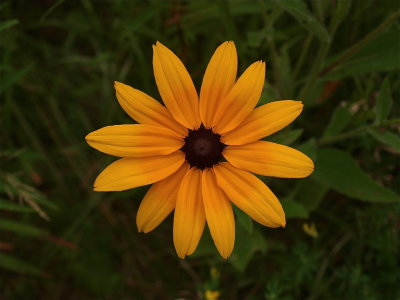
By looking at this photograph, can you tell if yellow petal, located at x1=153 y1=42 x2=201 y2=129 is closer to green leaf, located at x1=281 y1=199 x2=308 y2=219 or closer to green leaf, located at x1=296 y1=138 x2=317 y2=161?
green leaf, located at x1=296 y1=138 x2=317 y2=161

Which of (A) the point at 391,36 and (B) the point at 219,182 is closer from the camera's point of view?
(B) the point at 219,182

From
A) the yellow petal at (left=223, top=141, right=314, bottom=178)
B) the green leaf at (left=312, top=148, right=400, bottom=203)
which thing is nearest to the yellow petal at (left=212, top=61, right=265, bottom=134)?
the yellow petal at (left=223, top=141, right=314, bottom=178)

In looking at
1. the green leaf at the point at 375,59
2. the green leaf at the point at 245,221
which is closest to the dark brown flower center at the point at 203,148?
the green leaf at the point at 245,221

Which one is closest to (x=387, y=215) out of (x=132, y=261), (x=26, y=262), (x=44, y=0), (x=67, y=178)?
(x=132, y=261)

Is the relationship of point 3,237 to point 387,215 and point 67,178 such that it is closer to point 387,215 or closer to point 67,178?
point 67,178

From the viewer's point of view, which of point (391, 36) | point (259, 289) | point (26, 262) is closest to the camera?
point (391, 36)

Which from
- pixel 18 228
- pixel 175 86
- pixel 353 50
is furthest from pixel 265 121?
pixel 18 228

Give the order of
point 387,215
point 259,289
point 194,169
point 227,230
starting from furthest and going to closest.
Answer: point 259,289
point 387,215
point 194,169
point 227,230
